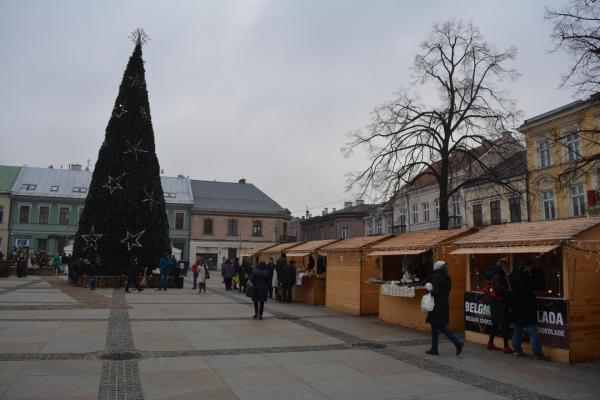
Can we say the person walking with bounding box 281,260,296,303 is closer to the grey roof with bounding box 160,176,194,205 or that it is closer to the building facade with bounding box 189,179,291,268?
the building facade with bounding box 189,179,291,268

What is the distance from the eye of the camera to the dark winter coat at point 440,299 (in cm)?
950

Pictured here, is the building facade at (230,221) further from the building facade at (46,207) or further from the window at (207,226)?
the building facade at (46,207)

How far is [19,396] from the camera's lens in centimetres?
613

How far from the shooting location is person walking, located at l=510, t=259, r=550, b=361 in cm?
942

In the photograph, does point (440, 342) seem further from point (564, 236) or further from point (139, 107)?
point (139, 107)

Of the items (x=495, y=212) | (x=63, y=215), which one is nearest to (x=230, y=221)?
(x=63, y=215)

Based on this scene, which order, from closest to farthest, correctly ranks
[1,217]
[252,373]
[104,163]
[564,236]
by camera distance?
[252,373]
[564,236]
[104,163]
[1,217]

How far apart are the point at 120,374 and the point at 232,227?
58.6 m

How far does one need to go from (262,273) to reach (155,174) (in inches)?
626

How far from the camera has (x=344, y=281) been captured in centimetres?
1722

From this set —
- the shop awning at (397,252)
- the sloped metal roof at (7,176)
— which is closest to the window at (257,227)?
the sloped metal roof at (7,176)

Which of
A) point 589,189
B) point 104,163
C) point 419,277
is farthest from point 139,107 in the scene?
point 589,189

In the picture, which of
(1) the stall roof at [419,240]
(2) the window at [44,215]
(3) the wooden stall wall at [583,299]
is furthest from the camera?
(2) the window at [44,215]

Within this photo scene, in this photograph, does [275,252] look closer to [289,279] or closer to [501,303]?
[289,279]
